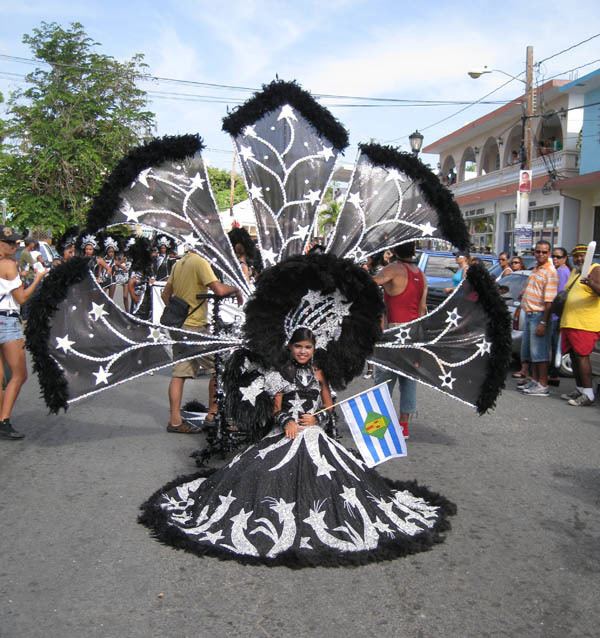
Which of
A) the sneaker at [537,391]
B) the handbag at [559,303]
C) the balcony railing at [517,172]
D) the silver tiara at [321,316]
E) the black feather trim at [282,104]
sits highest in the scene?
the balcony railing at [517,172]

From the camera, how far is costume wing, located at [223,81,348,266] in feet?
18.4

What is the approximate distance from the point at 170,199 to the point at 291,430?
1.90m

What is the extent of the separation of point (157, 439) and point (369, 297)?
2.99 m

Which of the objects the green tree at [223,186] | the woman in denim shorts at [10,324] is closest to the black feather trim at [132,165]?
the woman in denim shorts at [10,324]

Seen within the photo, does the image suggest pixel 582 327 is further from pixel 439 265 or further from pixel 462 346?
pixel 439 265

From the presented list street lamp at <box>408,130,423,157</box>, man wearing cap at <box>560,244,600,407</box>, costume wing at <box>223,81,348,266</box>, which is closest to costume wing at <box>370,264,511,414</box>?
costume wing at <box>223,81,348,266</box>

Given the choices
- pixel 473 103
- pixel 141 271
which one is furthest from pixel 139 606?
pixel 473 103

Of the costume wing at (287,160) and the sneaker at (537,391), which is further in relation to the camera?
the sneaker at (537,391)

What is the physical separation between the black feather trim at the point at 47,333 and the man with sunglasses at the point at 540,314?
606 centimetres

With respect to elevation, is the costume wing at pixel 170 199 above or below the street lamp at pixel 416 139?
below

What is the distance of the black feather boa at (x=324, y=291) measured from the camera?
461cm

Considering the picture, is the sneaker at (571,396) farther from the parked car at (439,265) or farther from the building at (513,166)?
the building at (513,166)

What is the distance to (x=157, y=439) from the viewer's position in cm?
693

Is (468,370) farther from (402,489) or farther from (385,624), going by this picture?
(385,624)
